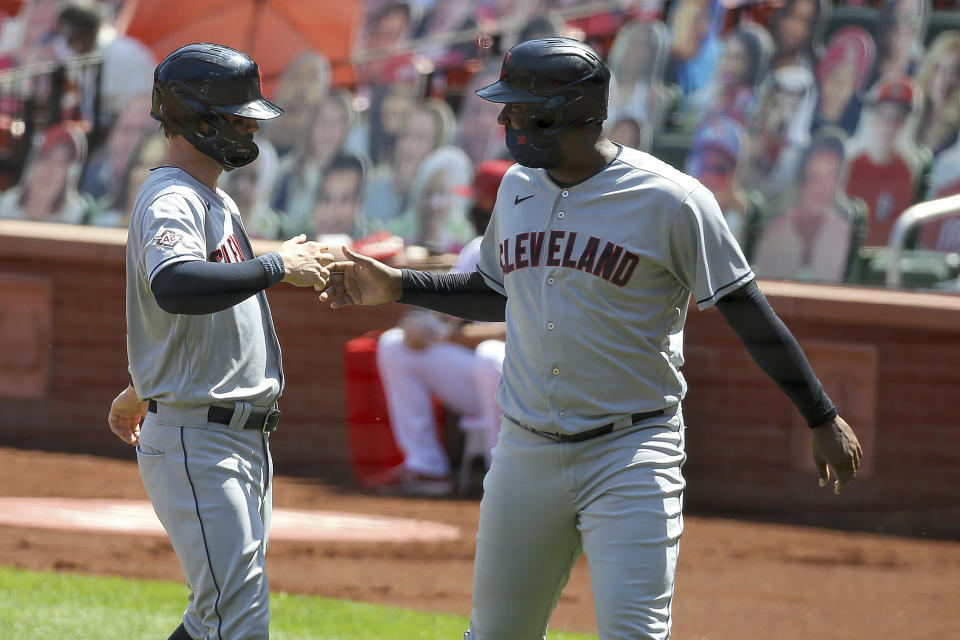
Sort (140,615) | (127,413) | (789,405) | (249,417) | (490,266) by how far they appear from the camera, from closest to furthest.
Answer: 1. (249,417)
2. (490,266)
3. (127,413)
4. (140,615)
5. (789,405)

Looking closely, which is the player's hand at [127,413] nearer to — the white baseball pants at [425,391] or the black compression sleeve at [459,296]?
the black compression sleeve at [459,296]

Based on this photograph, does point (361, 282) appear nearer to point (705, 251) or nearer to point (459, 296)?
point (459, 296)

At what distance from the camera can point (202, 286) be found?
266cm

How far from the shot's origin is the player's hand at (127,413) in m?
3.21

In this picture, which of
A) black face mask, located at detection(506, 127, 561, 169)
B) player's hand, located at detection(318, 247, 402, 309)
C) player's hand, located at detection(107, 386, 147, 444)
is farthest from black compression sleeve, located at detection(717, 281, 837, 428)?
player's hand, located at detection(107, 386, 147, 444)

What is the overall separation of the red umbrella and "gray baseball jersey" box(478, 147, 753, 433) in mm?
8157

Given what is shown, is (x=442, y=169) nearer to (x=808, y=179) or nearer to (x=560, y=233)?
(x=808, y=179)

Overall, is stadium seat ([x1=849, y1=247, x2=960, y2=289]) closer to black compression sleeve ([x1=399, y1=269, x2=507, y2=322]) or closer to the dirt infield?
the dirt infield

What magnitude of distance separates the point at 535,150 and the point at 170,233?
2.63 ft

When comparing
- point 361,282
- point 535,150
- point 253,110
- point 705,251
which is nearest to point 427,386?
point 361,282

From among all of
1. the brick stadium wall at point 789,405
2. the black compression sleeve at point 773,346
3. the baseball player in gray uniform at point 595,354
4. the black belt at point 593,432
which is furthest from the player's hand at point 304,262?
the brick stadium wall at point 789,405

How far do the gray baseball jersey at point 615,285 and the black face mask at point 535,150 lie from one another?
8 cm

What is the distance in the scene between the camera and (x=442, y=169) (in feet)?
30.1

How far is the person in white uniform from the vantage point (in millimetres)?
6895
